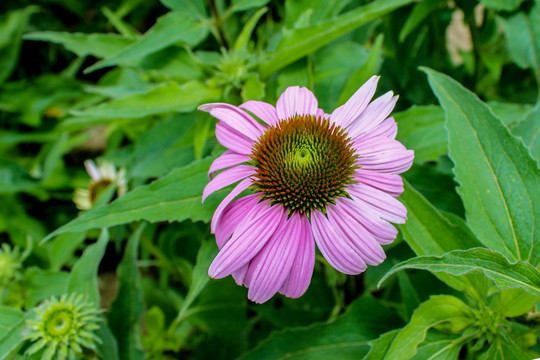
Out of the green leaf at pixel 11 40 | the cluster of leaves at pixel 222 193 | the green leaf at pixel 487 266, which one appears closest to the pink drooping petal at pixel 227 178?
the cluster of leaves at pixel 222 193

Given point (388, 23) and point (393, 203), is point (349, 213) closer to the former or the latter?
point (393, 203)

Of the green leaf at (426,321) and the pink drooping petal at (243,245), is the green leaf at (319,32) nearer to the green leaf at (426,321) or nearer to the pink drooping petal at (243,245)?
the pink drooping petal at (243,245)

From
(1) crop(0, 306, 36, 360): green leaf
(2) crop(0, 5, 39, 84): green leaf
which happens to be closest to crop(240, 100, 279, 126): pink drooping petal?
(1) crop(0, 306, 36, 360): green leaf

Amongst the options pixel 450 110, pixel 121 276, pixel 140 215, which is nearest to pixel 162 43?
pixel 140 215

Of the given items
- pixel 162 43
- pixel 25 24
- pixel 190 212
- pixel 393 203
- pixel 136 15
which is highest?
pixel 25 24

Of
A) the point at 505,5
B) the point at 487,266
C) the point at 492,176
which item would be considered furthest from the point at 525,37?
the point at 487,266

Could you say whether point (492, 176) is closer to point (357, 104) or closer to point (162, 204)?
point (357, 104)
